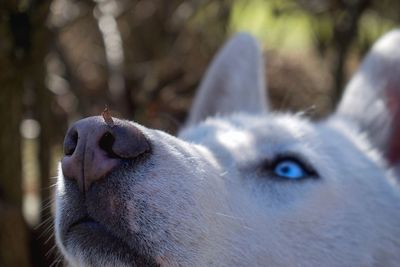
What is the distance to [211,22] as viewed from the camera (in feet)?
18.9

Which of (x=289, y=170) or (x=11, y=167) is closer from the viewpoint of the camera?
(x=289, y=170)

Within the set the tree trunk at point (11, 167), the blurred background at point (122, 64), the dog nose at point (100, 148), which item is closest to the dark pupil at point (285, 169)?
the blurred background at point (122, 64)

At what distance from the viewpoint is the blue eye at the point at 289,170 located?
2.84m

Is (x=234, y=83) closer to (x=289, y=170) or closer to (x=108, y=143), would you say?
(x=289, y=170)

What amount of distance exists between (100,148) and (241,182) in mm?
743

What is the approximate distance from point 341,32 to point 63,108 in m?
2.21

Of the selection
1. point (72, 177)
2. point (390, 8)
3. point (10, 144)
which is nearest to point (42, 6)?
point (10, 144)

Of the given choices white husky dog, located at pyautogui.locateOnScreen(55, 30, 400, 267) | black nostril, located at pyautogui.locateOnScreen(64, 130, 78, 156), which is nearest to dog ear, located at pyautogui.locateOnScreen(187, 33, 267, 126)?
white husky dog, located at pyautogui.locateOnScreen(55, 30, 400, 267)

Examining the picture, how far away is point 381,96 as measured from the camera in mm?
3543

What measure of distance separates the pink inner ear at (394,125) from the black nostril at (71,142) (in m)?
1.90

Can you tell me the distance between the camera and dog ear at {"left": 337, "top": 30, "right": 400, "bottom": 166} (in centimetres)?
350

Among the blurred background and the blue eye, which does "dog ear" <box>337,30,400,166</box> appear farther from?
the blue eye

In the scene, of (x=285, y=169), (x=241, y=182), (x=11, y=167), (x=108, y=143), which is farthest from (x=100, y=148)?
(x=11, y=167)

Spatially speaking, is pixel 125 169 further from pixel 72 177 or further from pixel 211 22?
pixel 211 22
